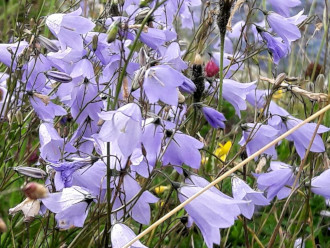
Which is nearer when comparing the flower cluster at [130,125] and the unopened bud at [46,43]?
the flower cluster at [130,125]

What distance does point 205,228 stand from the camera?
112 centimetres

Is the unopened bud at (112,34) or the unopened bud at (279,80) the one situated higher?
the unopened bud at (112,34)

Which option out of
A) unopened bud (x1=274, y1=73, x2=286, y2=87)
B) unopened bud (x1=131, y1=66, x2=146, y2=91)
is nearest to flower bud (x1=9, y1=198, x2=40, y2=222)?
unopened bud (x1=131, y1=66, x2=146, y2=91)

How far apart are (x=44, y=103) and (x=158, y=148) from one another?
39 centimetres

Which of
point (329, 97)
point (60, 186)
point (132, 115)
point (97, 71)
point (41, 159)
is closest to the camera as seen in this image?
point (132, 115)

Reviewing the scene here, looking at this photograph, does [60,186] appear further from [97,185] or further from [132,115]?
[132,115]

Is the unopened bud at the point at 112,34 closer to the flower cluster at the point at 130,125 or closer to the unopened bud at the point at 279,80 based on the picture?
the flower cluster at the point at 130,125

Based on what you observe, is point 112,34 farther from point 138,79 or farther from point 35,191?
point 35,191

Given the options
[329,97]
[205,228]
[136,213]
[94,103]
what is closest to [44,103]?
[94,103]

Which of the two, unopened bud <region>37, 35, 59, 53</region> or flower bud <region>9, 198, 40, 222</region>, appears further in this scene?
unopened bud <region>37, 35, 59, 53</region>

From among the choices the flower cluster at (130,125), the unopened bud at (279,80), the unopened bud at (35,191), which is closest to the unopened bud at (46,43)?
the flower cluster at (130,125)

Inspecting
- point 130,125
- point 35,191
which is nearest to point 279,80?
point 130,125

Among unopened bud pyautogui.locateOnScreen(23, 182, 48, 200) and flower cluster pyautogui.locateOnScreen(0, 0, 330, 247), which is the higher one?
unopened bud pyautogui.locateOnScreen(23, 182, 48, 200)

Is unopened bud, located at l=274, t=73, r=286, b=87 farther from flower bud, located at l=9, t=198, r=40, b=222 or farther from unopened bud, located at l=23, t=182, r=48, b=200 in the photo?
unopened bud, located at l=23, t=182, r=48, b=200
